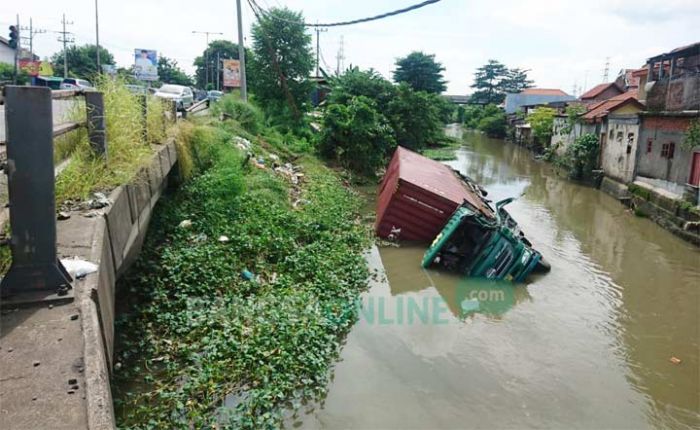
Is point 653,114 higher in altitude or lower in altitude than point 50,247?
higher

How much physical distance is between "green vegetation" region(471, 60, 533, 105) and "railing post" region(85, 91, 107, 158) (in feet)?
225

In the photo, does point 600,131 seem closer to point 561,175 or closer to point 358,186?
point 561,175

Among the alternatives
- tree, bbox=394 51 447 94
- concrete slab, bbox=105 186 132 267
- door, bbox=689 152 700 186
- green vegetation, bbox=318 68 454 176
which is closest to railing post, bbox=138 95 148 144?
concrete slab, bbox=105 186 132 267

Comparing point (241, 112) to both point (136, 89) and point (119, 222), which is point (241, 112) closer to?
point (136, 89)

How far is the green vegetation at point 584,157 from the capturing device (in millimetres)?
21531

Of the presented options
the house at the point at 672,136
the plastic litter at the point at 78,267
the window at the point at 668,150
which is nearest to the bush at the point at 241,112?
the house at the point at 672,136

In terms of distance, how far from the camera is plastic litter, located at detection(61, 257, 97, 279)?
3.05m

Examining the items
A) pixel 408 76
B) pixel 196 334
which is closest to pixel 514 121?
pixel 408 76

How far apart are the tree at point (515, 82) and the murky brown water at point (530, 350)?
6220 centimetres

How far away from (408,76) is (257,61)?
26647mm

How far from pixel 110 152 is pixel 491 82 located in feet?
230

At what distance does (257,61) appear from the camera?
22172 millimetres

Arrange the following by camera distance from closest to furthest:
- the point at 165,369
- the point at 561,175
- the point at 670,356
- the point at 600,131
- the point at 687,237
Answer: the point at 165,369, the point at 670,356, the point at 687,237, the point at 600,131, the point at 561,175

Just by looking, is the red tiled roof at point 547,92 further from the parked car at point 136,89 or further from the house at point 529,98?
the parked car at point 136,89
